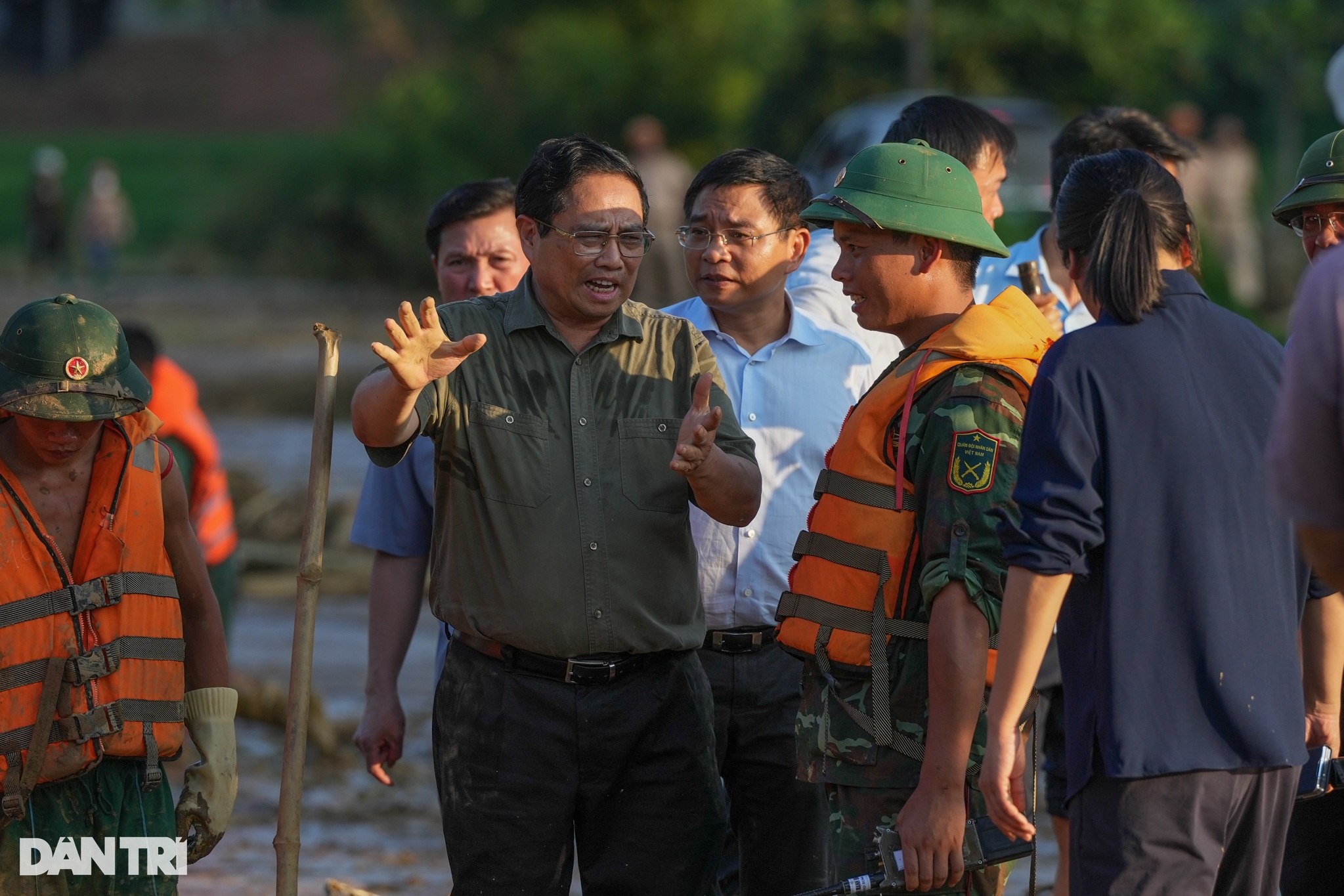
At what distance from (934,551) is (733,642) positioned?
1113 mm

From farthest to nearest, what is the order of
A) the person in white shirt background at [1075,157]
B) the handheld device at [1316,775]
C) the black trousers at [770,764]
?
1. the person in white shirt background at [1075,157]
2. the black trousers at [770,764]
3. the handheld device at [1316,775]

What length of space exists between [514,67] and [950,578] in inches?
1159

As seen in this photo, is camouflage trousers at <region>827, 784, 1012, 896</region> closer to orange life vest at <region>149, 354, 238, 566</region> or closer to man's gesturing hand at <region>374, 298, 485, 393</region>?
man's gesturing hand at <region>374, 298, 485, 393</region>

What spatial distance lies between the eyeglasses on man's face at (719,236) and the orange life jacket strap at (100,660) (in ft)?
5.69

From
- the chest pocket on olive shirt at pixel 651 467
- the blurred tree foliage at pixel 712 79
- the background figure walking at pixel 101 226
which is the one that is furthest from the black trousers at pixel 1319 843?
the background figure walking at pixel 101 226

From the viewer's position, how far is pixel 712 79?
95.9ft

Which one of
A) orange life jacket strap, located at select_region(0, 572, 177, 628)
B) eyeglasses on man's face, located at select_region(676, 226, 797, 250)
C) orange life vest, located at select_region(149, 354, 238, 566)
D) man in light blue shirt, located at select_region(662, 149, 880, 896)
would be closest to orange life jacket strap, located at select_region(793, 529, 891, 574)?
man in light blue shirt, located at select_region(662, 149, 880, 896)

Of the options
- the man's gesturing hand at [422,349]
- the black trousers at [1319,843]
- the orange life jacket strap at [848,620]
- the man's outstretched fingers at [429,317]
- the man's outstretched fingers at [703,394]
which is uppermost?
the man's outstretched fingers at [429,317]

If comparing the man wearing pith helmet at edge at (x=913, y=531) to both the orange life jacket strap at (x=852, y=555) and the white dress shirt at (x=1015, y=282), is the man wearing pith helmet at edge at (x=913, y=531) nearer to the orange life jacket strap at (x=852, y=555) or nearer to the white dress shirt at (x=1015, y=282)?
the orange life jacket strap at (x=852, y=555)

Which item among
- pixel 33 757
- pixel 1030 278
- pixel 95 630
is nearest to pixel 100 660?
pixel 95 630

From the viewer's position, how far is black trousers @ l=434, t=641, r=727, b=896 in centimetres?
381

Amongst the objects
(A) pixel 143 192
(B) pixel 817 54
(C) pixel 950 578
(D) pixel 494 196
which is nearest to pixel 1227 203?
(B) pixel 817 54

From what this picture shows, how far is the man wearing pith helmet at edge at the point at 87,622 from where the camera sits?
3494 mm

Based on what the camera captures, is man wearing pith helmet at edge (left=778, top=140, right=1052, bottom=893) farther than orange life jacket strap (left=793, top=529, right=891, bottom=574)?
No
